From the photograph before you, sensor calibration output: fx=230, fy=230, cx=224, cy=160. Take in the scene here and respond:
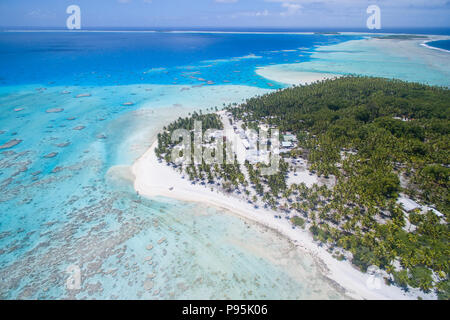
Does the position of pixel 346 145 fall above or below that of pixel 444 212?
above

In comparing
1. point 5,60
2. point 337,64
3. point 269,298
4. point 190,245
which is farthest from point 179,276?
point 5,60

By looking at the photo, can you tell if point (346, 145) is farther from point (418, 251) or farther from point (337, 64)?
point (337, 64)

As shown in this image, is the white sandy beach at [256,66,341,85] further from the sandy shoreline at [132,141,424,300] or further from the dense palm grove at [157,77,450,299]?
the sandy shoreline at [132,141,424,300]

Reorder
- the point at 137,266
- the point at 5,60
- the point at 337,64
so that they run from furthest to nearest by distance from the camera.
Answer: the point at 5,60 → the point at 337,64 → the point at 137,266

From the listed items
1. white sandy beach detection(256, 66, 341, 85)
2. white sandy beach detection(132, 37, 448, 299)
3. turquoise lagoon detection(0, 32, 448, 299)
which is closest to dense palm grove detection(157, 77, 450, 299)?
white sandy beach detection(132, 37, 448, 299)
